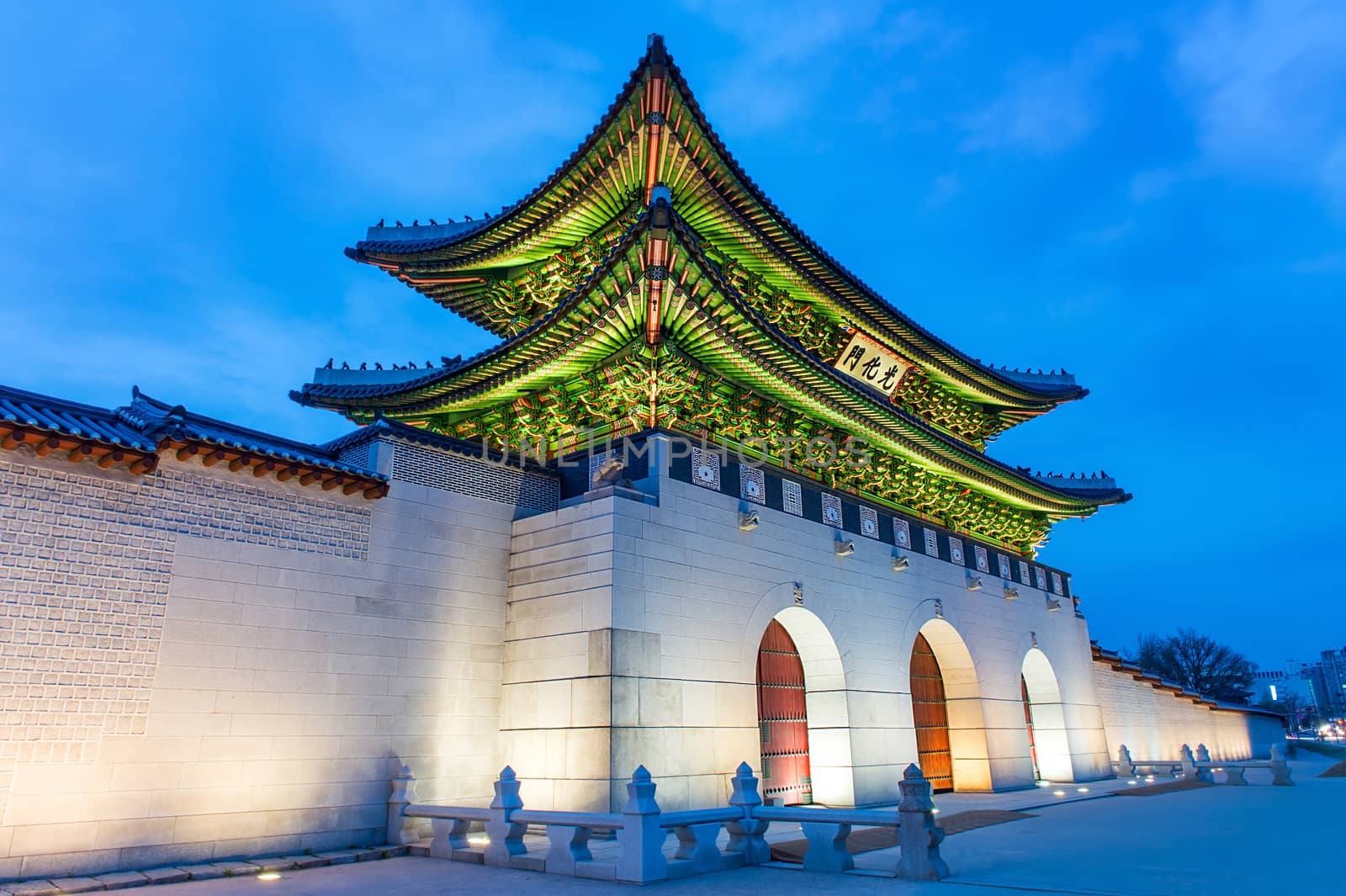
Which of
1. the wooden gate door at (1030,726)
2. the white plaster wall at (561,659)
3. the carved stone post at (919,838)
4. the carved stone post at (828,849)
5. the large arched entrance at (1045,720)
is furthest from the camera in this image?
the wooden gate door at (1030,726)

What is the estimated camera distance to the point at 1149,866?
815 centimetres

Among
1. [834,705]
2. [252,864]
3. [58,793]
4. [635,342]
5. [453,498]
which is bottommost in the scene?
[252,864]

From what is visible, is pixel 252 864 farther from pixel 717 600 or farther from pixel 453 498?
pixel 717 600

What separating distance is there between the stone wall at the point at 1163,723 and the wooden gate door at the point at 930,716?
31.2 feet

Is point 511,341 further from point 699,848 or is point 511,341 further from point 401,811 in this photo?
point 699,848

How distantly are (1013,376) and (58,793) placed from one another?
76.4ft

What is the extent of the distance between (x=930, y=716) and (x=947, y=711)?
72 centimetres

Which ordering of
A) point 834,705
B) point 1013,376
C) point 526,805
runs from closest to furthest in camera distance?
point 526,805, point 834,705, point 1013,376

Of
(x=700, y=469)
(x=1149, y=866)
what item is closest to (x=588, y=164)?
(x=700, y=469)

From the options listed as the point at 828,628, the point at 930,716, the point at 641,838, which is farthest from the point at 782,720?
the point at 641,838

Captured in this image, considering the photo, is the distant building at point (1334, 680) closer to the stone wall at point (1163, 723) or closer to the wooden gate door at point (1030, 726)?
the stone wall at point (1163, 723)

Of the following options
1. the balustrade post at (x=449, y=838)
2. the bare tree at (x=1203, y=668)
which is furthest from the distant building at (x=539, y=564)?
the bare tree at (x=1203, y=668)

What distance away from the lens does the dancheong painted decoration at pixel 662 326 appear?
1252 centimetres

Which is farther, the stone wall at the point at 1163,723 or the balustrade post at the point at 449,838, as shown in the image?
the stone wall at the point at 1163,723
